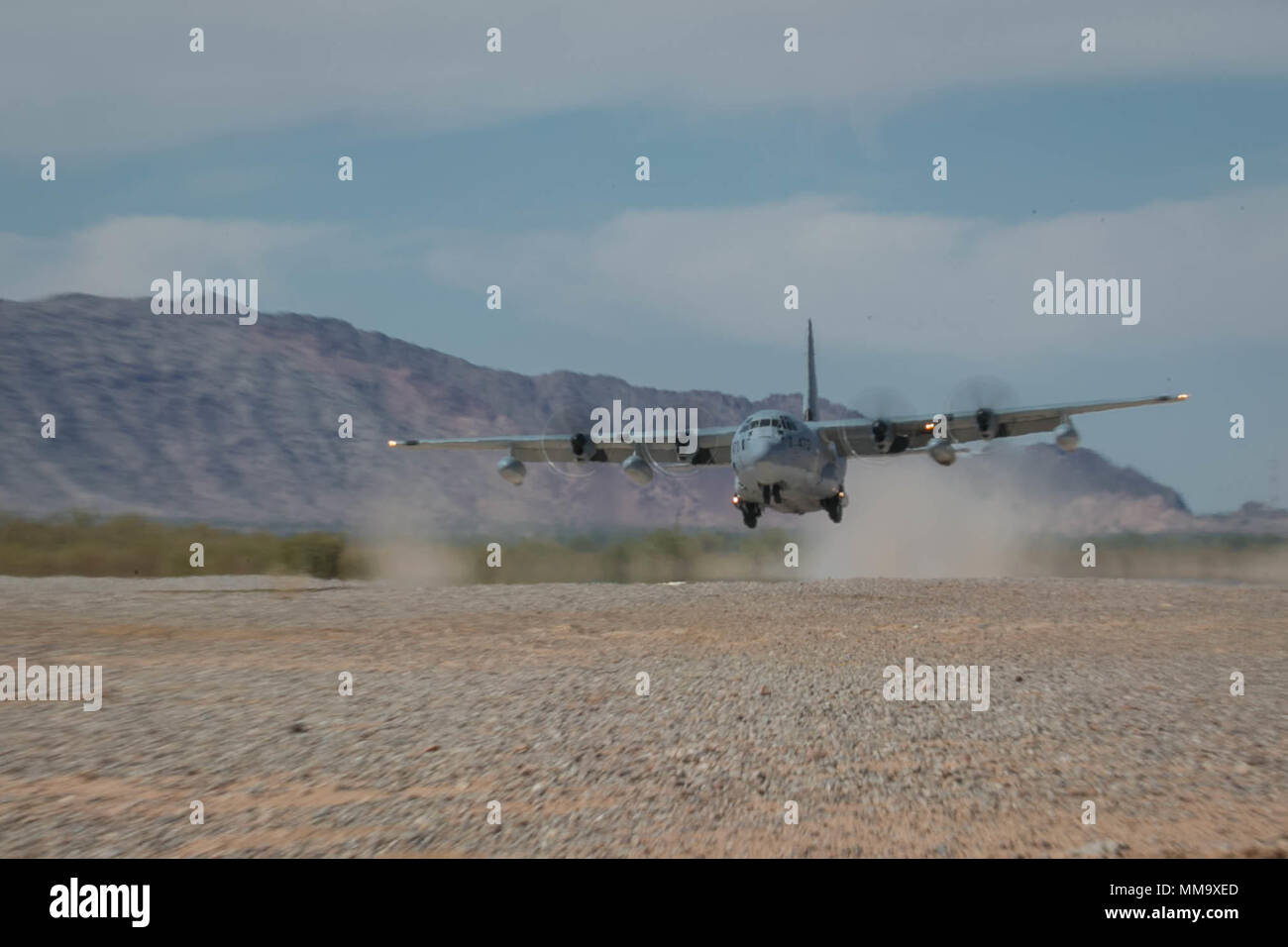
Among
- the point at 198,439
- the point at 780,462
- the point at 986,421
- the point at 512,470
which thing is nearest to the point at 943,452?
the point at 986,421

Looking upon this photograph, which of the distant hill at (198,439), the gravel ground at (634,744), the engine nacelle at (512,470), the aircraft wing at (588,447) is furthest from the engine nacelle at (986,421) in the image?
the distant hill at (198,439)

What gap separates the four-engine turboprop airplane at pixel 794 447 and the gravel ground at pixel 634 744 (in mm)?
13665

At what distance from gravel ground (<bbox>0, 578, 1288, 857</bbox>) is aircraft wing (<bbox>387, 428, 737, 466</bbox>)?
21.3m

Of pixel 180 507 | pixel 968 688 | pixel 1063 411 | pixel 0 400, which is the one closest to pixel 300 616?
pixel 968 688

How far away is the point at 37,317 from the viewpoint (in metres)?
162

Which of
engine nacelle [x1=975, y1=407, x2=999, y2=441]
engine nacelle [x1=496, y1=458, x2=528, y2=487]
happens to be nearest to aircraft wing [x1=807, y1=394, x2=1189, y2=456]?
engine nacelle [x1=975, y1=407, x2=999, y2=441]

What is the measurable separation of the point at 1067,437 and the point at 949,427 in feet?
18.5

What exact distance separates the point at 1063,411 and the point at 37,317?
16281cm

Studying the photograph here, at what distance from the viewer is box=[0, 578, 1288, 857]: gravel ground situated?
741 centimetres

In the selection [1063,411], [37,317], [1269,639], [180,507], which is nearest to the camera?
[1269,639]

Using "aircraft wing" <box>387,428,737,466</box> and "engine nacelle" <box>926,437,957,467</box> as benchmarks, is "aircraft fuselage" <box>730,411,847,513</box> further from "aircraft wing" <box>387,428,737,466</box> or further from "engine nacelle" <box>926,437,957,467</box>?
"aircraft wing" <box>387,428,737,466</box>

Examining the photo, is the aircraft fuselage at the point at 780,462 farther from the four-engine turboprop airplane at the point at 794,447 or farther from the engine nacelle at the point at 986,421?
the engine nacelle at the point at 986,421
